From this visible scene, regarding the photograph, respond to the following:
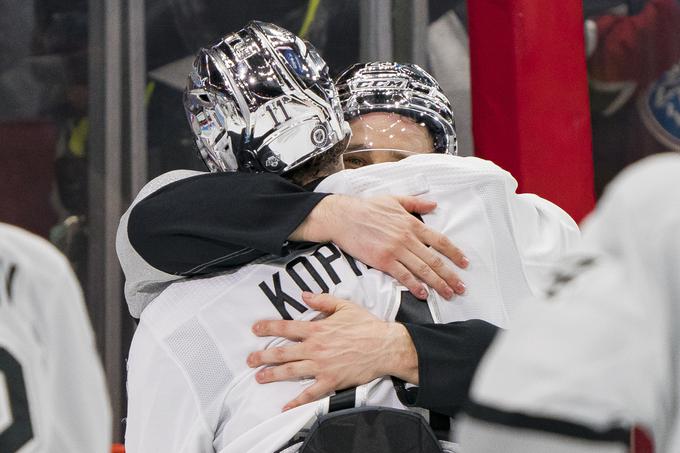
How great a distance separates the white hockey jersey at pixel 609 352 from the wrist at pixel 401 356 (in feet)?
2.35

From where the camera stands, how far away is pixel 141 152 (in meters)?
3.29

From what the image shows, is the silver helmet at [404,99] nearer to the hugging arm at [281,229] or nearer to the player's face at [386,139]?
the player's face at [386,139]

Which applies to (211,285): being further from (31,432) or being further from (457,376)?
(31,432)

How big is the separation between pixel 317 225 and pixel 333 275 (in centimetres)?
7

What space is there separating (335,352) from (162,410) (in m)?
0.24

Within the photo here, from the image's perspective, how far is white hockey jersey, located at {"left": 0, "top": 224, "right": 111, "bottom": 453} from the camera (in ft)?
2.33

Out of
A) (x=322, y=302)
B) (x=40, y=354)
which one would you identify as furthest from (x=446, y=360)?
(x=40, y=354)

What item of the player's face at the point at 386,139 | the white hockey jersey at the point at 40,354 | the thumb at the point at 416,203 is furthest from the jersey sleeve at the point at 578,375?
the player's face at the point at 386,139

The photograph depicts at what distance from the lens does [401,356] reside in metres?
1.32

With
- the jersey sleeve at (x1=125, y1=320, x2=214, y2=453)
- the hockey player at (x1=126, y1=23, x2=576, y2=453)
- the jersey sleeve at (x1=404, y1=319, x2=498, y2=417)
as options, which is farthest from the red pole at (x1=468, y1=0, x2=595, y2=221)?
the jersey sleeve at (x1=125, y1=320, x2=214, y2=453)

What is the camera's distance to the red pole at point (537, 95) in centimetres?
241

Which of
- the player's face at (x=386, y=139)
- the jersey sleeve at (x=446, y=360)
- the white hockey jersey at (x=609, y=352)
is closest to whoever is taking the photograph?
the white hockey jersey at (x=609, y=352)

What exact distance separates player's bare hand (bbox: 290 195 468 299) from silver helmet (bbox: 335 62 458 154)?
35cm

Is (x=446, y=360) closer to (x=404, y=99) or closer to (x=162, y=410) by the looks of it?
(x=162, y=410)
